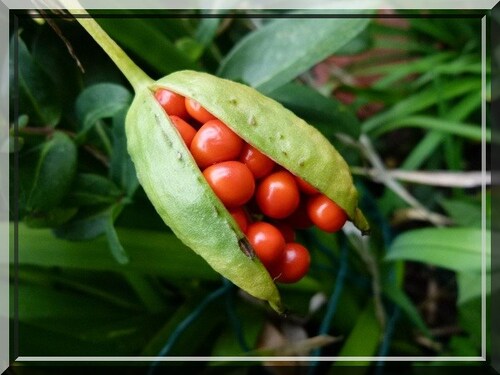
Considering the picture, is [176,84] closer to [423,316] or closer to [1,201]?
[1,201]

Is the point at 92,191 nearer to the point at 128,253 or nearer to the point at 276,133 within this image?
the point at 128,253

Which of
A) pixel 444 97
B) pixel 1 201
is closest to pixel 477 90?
pixel 444 97

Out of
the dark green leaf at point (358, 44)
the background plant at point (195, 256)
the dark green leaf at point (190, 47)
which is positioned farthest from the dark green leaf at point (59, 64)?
the dark green leaf at point (358, 44)

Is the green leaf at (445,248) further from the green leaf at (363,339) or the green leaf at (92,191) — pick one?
the green leaf at (92,191)

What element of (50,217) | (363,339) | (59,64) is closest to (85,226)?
(50,217)

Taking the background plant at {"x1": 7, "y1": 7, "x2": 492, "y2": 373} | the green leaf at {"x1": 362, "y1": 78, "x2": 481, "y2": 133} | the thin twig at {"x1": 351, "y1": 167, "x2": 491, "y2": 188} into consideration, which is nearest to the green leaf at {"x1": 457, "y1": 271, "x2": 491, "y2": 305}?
the background plant at {"x1": 7, "y1": 7, "x2": 492, "y2": 373}
